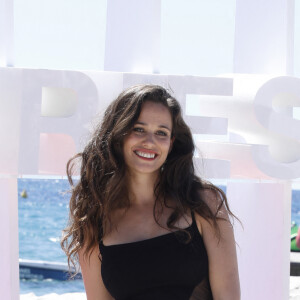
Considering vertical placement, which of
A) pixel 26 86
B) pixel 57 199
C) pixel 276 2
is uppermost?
pixel 276 2

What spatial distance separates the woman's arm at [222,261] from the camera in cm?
269

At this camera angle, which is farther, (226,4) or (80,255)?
(226,4)

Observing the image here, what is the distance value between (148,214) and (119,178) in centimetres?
21

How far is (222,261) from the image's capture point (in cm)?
269

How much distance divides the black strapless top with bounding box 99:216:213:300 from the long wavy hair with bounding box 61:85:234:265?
0.10 metres

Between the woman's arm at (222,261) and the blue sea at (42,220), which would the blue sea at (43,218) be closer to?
→ the blue sea at (42,220)

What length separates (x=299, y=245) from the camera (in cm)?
2134

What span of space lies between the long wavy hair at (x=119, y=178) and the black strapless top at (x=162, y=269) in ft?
0.32

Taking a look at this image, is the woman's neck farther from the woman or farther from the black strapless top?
the black strapless top

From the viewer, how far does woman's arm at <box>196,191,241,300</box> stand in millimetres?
2693

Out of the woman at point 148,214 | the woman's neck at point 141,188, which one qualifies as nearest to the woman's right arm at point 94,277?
the woman at point 148,214

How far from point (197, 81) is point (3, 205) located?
71.8 inches

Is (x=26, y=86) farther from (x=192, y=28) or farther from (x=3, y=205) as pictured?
(x=192, y=28)

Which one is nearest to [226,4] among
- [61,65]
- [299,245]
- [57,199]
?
[61,65]
